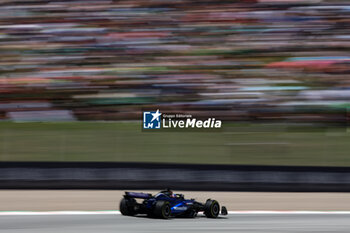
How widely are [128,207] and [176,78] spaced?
11052mm

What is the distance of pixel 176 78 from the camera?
18.8 metres

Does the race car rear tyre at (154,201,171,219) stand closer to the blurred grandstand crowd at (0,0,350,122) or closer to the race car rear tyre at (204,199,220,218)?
the race car rear tyre at (204,199,220,218)

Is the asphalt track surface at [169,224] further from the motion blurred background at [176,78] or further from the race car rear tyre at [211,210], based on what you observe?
the motion blurred background at [176,78]

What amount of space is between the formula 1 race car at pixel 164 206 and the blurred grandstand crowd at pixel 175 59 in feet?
29.0

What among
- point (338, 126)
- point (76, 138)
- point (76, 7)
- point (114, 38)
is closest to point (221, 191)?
point (76, 138)

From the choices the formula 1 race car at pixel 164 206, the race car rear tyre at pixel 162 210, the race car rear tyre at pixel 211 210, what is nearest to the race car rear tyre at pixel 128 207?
the formula 1 race car at pixel 164 206

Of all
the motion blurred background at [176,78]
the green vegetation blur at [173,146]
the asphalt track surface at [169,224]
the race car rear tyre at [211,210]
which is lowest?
the asphalt track surface at [169,224]

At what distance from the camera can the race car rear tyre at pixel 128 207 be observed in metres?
7.99

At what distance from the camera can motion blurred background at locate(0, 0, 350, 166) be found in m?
13.9

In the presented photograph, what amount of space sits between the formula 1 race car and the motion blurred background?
547 cm

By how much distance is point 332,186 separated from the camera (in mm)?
12047

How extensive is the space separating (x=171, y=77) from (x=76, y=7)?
5.48 meters

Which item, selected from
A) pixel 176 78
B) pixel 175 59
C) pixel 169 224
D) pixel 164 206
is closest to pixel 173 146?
pixel 176 78

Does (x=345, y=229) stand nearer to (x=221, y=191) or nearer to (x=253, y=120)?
(x=221, y=191)
